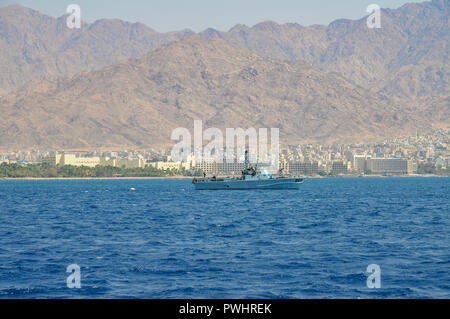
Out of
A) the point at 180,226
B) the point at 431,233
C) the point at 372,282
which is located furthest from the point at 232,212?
the point at 372,282

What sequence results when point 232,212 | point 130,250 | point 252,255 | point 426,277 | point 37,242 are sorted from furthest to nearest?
point 232,212, point 37,242, point 130,250, point 252,255, point 426,277

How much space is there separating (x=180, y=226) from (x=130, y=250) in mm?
24555

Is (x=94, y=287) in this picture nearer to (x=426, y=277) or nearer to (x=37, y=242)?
(x=426, y=277)

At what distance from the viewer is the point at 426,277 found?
4312cm

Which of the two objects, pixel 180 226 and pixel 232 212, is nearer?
pixel 180 226

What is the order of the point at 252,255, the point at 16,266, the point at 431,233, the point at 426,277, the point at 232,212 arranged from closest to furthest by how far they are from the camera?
the point at 426,277, the point at 16,266, the point at 252,255, the point at 431,233, the point at 232,212

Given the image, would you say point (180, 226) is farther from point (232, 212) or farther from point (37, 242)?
point (232, 212)

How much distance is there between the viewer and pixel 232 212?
110 metres

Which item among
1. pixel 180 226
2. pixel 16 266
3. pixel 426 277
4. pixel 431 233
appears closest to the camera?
pixel 426 277

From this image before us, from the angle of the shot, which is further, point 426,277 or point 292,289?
point 426,277

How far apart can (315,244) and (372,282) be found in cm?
2070
